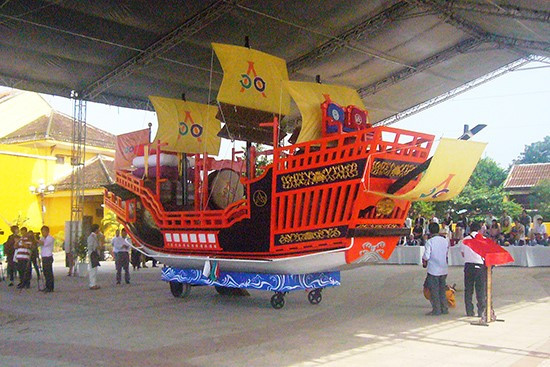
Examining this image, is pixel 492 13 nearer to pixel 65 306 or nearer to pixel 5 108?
pixel 65 306

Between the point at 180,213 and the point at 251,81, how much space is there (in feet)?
10.7

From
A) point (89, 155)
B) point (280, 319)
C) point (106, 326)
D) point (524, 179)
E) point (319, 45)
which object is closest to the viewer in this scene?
point (106, 326)

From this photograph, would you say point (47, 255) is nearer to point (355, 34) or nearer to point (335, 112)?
point (335, 112)

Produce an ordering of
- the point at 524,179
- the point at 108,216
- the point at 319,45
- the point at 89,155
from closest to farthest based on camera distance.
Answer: the point at 319,45 → the point at 108,216 → the point at 89,155 → the point at 524,179

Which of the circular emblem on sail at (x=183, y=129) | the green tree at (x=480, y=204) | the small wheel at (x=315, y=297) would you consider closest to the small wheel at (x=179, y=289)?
the small wheel at (x=315, y=297)

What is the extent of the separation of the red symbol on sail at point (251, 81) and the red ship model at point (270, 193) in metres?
0.02

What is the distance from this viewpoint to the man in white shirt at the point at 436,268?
9.30 metres

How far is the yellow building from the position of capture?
92.2 feet

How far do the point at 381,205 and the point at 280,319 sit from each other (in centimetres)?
251

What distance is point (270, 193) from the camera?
393 inches

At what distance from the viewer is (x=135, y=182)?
13.1m

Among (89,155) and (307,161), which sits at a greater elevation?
(89,155)

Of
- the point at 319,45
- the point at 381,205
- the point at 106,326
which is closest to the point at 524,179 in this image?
the point at 319,45

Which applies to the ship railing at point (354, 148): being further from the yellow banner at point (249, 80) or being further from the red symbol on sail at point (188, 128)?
the red symbol on sail at point (188, 128)
